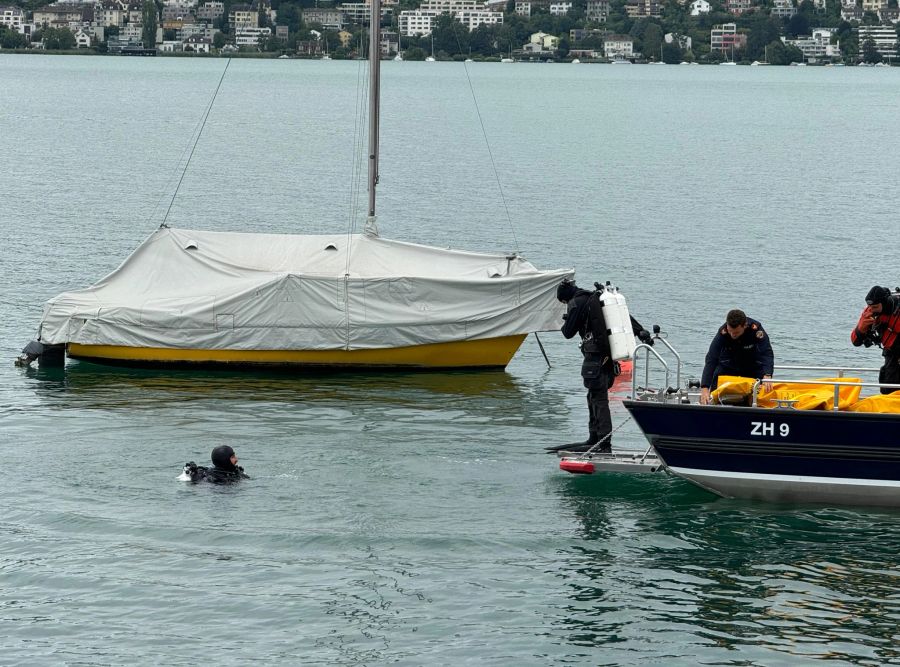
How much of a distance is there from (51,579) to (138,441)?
5266 mm

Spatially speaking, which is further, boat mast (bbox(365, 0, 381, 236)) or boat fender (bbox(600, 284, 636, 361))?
boat mast (bbox(365, 0, 381, 236))

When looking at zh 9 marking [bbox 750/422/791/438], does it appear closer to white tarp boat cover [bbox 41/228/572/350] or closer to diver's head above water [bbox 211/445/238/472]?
diver's head above water [bbox 211/445/238/472]

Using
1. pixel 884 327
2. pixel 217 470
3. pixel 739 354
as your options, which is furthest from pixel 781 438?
pixel 217 470

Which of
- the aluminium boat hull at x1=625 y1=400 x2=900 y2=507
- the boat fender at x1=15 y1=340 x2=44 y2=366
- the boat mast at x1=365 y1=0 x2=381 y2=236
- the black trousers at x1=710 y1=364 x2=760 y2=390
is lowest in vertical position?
the boat fender at x1=15 y1=340 x2=44 y2=366

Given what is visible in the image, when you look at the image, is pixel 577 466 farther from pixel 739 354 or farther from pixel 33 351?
pixel 33 351

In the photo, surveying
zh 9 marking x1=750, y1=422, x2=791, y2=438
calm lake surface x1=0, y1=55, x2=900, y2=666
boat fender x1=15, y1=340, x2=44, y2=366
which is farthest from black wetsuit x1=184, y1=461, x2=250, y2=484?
boat fender x1=15, y1=340, x2=44, y2=366

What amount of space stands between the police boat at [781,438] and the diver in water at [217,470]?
4.98 metres

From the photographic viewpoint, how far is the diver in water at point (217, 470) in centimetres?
1797

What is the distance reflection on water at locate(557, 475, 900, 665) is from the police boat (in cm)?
34

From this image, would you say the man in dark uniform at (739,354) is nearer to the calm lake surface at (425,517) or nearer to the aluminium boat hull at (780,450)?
the aluminium boat hull at (780,450)

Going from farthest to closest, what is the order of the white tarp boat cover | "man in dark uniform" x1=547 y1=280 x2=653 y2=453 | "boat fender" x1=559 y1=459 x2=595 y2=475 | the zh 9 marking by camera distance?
1. the white tarp boat cover
2. "man in dark uniform" x1=547 y1=280 x2=653 y2=453
3. "boat fender" x1=559 y1=459 x2=595 y2=475
4. the zh 9 marking

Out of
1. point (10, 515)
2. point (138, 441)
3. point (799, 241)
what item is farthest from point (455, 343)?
point (799, 241)

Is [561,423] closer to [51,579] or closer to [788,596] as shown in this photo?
[788,596]

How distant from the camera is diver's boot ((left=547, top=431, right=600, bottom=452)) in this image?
734 inches
